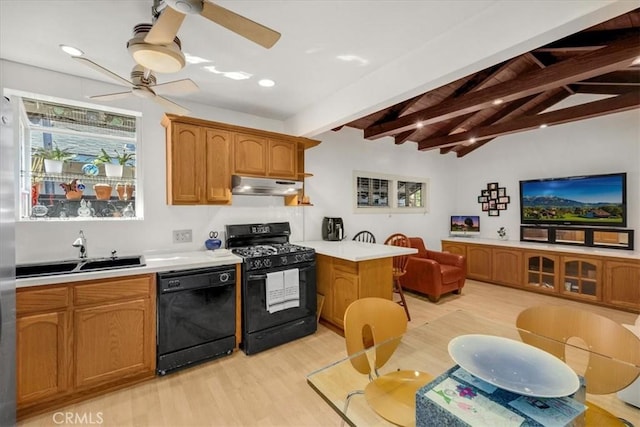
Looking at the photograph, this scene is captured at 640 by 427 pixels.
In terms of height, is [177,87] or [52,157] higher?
[177,87]

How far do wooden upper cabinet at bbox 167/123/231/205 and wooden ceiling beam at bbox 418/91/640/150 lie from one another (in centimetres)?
360

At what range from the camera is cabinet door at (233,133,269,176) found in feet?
9.72

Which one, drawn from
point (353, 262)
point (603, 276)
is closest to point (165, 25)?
point (353, 262)

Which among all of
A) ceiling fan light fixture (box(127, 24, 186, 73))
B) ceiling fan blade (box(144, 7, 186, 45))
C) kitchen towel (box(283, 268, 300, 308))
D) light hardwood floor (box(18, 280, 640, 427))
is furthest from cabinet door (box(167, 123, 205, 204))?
light hardwood floor (box(18, 280, 640, 427))

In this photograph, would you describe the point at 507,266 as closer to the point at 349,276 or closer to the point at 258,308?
the point at 349,276

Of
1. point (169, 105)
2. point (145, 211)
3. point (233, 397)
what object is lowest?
point (233, 397)

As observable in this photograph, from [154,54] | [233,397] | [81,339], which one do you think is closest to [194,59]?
[154,54]

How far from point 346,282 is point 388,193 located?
95.9 inches

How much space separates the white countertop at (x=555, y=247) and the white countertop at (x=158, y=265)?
453cm

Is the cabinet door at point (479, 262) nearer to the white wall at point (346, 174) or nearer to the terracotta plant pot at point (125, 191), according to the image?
the white wall at point (346, 174)

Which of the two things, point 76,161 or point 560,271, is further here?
point 560,271

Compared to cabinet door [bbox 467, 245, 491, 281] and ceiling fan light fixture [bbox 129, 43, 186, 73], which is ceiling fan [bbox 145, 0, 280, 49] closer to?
ceiling fan light fixture [bbox 129, 43, 186, 73]

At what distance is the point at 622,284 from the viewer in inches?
140

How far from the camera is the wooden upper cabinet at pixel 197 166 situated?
8.70 feet
